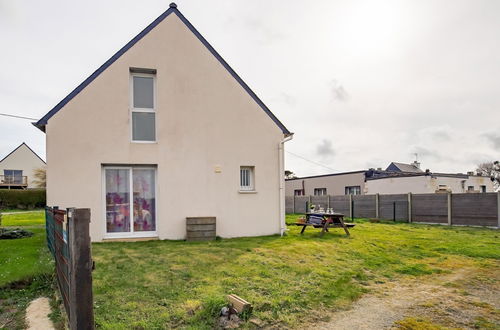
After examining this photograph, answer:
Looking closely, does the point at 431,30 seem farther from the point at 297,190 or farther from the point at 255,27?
the point at 297,190

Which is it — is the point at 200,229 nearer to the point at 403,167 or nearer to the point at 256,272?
the point at 256,272

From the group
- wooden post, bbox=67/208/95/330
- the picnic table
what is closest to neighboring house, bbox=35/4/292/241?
the picnic table

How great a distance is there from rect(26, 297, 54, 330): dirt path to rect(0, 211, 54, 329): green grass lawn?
0.09 m

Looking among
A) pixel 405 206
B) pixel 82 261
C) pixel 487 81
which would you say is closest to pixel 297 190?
pixel 405 206

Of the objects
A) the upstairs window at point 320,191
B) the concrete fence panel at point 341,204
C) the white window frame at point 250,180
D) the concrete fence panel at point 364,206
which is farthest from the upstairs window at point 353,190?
the white window frame at point 250,180

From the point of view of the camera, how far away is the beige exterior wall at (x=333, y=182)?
31531mm

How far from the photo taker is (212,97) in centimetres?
1076

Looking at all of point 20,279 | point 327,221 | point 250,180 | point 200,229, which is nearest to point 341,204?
point 327,221

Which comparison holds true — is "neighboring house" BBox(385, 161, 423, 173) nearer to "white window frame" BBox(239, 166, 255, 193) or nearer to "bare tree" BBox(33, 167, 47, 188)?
"white window frame" BBox(239, 166, 255, 193)

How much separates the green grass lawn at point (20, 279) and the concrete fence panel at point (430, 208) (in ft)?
59.9

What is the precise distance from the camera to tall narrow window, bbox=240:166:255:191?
36.7 feet

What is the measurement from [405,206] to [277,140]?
469 inches

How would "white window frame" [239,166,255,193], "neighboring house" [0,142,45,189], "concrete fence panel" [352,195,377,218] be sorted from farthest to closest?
"neighboring house" [0,142,45,189] < "concrete fence panel" [352,195,377,218] < "white window frame" [239,166,255,193]

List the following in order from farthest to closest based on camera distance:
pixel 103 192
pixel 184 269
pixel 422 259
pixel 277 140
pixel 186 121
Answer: pixel 277 140 < pixel 186 121 < pixel 103 192 < pixel 422 259 < pixel 184 269
